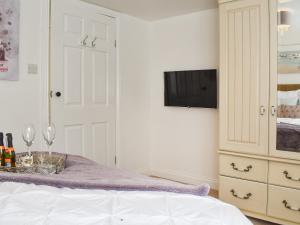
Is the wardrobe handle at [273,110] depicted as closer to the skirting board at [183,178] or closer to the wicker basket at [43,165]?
the skirting board at [183,178]

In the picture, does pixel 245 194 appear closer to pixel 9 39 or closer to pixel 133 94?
pixel 133 94

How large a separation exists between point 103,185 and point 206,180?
8.93 ft

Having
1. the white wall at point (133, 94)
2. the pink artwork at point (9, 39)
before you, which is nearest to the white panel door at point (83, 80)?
the white wall at point (133, 94)

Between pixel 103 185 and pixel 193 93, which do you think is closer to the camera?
pixel 103 185

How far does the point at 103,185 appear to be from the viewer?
3.61ft

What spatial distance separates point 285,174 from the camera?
245 centimetres

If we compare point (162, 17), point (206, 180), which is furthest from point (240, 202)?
point (162, 17)

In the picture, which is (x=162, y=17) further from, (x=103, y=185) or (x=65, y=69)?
(x=103, y=185)

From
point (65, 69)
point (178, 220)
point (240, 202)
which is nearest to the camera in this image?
point (178, 220)

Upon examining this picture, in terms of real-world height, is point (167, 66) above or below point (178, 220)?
above

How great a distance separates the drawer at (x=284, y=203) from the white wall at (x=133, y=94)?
1.90 meters

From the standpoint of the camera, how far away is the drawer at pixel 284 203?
239 centimetres

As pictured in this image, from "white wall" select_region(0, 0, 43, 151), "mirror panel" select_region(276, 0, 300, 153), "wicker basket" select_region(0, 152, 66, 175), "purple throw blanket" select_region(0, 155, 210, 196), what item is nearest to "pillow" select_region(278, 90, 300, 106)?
"mirror panel" select_region(276, 0, 300, 153)

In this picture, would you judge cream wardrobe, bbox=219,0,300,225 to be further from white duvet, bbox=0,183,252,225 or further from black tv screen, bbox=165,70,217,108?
white duvet, bbox=0,183,252,225
